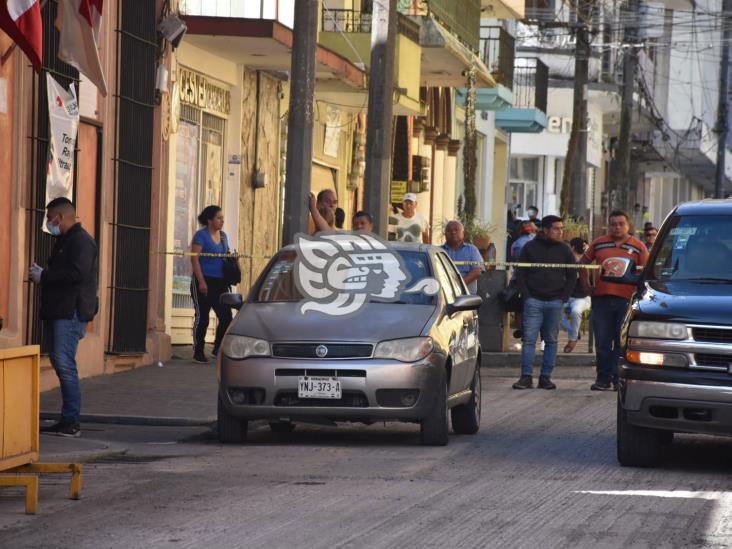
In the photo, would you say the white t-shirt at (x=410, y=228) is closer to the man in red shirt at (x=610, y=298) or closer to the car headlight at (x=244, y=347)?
the man in red shirt at (x=610, y=298)

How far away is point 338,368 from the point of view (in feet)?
44.2

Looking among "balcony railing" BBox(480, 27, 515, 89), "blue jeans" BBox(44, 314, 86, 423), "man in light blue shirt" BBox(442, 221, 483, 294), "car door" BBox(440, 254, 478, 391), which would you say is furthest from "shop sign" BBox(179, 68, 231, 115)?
"balcony railing" BBox(480, 27, 515, 89)

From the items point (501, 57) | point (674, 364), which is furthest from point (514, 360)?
point (501, 57)

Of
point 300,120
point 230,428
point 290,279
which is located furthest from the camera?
point 300,120

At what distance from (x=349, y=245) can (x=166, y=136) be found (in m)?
8.07

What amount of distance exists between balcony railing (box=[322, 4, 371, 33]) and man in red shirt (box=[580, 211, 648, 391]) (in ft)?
37.1

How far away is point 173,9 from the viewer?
2294 centimetres

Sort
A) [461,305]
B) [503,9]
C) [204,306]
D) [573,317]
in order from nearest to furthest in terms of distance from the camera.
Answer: [461,305] < [204,306] < [573,317] < [503,9]

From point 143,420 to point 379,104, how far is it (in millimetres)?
9783

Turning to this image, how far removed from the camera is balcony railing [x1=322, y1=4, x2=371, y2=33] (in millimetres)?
30328

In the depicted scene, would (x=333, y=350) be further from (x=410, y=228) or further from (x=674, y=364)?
(x=410, y=228)

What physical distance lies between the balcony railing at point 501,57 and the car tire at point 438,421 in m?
27.6

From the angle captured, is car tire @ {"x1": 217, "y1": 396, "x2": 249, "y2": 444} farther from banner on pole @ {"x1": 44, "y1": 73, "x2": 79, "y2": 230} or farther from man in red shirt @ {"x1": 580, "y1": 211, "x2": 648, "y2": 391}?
man in red shirt @ {"x1": 580, "y1": 211, "x2": 648, "y2": 391}

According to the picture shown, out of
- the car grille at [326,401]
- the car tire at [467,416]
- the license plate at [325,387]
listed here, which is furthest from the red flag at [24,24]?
the car tire at [467,416]
